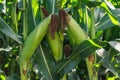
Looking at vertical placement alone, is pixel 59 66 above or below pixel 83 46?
below

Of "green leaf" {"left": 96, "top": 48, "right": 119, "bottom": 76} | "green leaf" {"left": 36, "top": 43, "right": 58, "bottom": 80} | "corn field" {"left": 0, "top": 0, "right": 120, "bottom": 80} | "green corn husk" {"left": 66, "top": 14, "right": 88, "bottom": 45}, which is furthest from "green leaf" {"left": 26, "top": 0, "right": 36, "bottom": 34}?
"green leaf" {"left": 96, "top": 48, "right": 119, "bottom": 76}

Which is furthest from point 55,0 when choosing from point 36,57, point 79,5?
point 36,57

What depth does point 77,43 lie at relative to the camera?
171 centimetres

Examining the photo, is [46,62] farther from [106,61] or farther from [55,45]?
[106,61]

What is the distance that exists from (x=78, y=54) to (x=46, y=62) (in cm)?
19

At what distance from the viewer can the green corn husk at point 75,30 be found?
5.39 ft

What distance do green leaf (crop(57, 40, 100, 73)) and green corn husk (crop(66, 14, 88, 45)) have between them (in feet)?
0.13

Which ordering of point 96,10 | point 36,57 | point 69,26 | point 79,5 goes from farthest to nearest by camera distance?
1. point 96,10
2. point 79,5
3. point 36,57
4. point 69,26

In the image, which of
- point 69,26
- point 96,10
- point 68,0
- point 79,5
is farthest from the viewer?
point 68,0

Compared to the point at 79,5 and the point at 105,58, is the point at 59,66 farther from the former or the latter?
the point at 79,5

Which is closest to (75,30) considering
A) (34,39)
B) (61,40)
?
(61,40)

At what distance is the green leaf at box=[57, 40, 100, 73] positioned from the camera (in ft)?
5.40

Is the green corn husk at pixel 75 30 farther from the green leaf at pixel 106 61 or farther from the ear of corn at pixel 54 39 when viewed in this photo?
the green leaf at pixel 106 61

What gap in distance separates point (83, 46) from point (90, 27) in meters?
0.24
